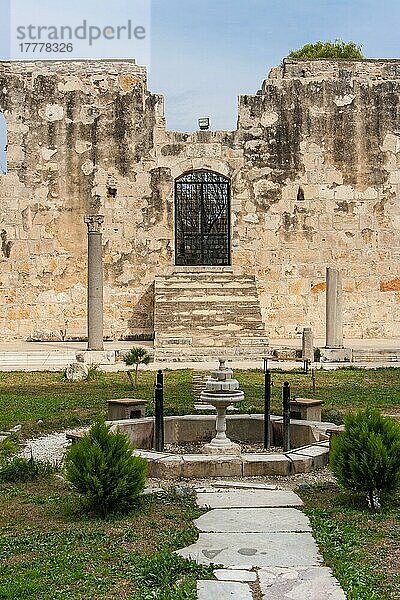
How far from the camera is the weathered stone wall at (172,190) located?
2303cm

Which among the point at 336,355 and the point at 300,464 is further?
the point at 336,355

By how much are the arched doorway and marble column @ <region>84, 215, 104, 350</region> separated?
4436 millimetres

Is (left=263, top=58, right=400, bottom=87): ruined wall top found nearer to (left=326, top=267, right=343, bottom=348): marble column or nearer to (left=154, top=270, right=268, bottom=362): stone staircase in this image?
(left=154, top=270, right=268, bottom=362): stone staircase

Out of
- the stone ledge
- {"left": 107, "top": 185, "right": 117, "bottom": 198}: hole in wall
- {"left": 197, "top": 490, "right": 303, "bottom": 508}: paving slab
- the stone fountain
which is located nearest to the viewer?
{"left": 197, "top": 490, "right": 303, "bottom": 508}: paving slab

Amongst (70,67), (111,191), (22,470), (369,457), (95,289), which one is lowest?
(22,470)

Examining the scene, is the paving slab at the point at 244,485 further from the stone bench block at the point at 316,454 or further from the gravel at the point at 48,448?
the gravel at the point at 48,448

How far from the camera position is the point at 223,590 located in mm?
4770

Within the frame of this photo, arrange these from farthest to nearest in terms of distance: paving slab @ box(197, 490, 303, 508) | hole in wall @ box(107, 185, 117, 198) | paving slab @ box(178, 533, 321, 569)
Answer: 1. hole in wall @ box(107, 185, 117, 198)
2. paving slab @ box(197, 490, 303, 508)
3. paving slab @ box(178, 533, 321, 569)

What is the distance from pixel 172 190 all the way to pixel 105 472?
56.7 feet

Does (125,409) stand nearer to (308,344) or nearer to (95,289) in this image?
(308,344)

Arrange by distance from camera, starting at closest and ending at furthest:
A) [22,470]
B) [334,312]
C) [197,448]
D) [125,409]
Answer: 1. [22,470]
2. [197,448]
3. [125,409]
4. [334,312]

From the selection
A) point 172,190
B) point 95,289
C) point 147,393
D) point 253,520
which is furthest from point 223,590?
point 172,190

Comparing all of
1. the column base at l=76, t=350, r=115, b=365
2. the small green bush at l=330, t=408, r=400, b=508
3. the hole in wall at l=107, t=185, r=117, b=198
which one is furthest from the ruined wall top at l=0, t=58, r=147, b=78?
the small green bush at l=330, t=408, r=400, b=508

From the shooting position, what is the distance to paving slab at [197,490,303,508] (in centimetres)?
678
